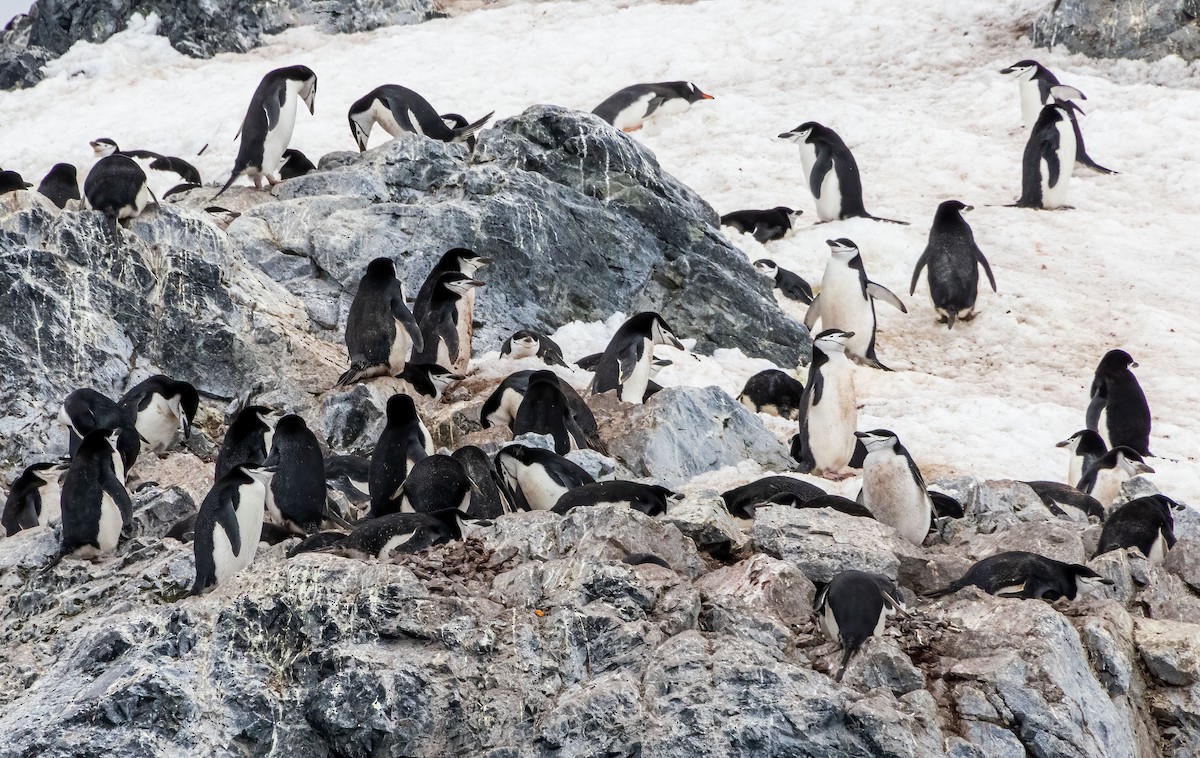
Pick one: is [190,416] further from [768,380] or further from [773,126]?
[773,126]

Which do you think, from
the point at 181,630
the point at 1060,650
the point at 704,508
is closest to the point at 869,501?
the point at 704,508

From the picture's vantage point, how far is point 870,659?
520cm

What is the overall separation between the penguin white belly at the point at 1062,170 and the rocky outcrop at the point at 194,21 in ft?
37.3

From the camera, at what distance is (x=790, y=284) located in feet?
46.0

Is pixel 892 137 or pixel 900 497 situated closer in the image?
pixel 900 497

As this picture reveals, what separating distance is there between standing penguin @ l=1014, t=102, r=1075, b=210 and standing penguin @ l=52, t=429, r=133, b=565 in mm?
11628

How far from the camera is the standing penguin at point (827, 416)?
389 inches

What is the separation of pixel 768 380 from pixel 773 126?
7.66m

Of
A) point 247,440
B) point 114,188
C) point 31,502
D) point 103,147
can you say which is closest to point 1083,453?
point 247,440

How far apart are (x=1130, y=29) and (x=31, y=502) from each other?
54.8ft

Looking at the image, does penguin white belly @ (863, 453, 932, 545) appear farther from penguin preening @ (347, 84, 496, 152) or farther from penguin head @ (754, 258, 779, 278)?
penguin preening @ (347, 84, 496, 152)

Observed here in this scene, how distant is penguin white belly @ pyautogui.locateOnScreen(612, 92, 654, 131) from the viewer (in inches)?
722

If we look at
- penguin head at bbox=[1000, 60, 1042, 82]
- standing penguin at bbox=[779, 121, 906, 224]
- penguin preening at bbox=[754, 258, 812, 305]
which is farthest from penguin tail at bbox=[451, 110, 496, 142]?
penguin head at bbox=[1000, 60, 1042, 82]

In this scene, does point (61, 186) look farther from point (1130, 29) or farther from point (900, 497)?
point (1130, 29)
